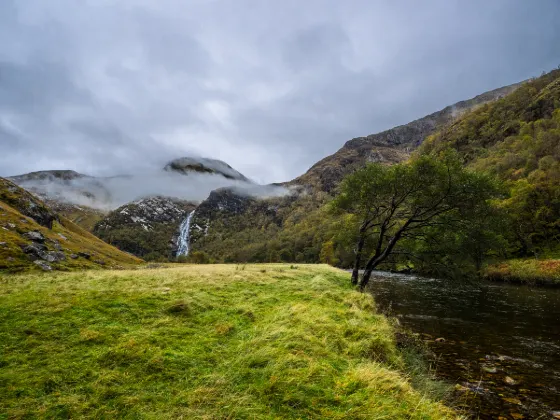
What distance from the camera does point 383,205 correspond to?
30672 mm

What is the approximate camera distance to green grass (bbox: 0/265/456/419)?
6.86m

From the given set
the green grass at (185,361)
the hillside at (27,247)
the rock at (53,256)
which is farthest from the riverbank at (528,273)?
the rock at (53,256)

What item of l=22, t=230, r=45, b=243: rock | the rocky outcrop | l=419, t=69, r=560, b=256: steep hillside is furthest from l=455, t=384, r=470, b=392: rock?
the rocky outcrop

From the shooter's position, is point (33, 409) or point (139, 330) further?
point (139, 330)

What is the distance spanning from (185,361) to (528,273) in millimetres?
57464

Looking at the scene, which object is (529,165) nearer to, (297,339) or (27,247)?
(297,339)

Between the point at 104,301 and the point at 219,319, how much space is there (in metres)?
5.04

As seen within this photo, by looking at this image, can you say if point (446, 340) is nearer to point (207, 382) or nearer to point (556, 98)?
point (207, 382)

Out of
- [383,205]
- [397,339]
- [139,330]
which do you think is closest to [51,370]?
[139,330]

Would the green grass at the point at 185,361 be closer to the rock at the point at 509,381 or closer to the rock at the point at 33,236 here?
the rock at the point at 509,381

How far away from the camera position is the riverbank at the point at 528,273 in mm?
44469

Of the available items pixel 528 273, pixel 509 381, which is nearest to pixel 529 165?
pixel 528 273

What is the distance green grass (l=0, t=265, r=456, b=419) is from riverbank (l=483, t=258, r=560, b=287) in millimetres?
44625

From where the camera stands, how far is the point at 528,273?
4769 centimetres
